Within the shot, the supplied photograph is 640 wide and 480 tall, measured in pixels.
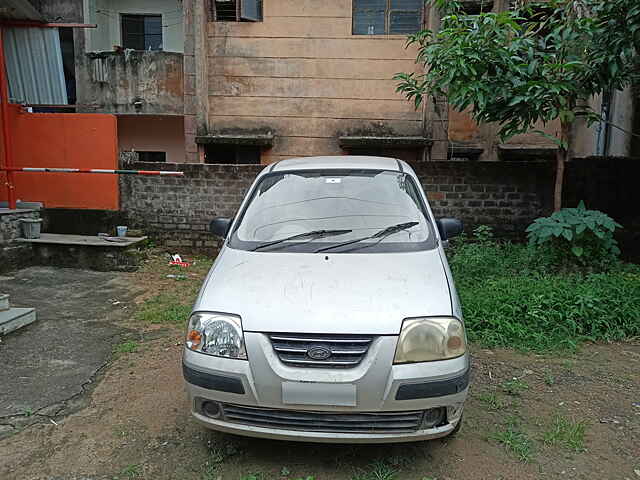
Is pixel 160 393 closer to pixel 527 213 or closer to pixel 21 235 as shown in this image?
pixel 21 235

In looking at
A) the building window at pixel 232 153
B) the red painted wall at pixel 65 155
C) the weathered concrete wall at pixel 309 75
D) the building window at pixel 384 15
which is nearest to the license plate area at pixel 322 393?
the red painted wall at pixel 65 155

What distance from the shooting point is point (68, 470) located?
2580 mm

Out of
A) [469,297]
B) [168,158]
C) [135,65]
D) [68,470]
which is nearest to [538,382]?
[469,297]

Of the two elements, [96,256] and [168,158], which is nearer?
[96,256]

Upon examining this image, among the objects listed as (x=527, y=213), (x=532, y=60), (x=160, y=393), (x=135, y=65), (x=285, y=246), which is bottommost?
(x=160, y=393)

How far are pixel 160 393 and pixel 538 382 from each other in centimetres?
286

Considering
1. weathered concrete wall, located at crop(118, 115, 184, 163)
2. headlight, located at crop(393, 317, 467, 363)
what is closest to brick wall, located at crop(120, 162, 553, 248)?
headlight, located at crop(393, 317, 467, 363)

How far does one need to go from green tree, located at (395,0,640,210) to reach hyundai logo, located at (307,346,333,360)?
154 inches

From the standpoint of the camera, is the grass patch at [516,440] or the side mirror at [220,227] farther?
the side mirror at [220,227]

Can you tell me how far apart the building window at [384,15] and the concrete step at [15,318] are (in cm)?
812

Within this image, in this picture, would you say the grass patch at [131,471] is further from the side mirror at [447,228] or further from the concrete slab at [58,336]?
the side mirror at [447,228]

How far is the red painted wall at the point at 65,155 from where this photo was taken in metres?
7.44

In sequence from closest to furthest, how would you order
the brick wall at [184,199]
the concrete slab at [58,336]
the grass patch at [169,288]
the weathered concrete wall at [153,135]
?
the concrete slab at [58,336] < the grass patch at [169,288] < the brick wall at [184,199] < the weathered concrete wall at [153,135]

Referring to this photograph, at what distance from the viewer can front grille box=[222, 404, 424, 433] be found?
7.51 feet
